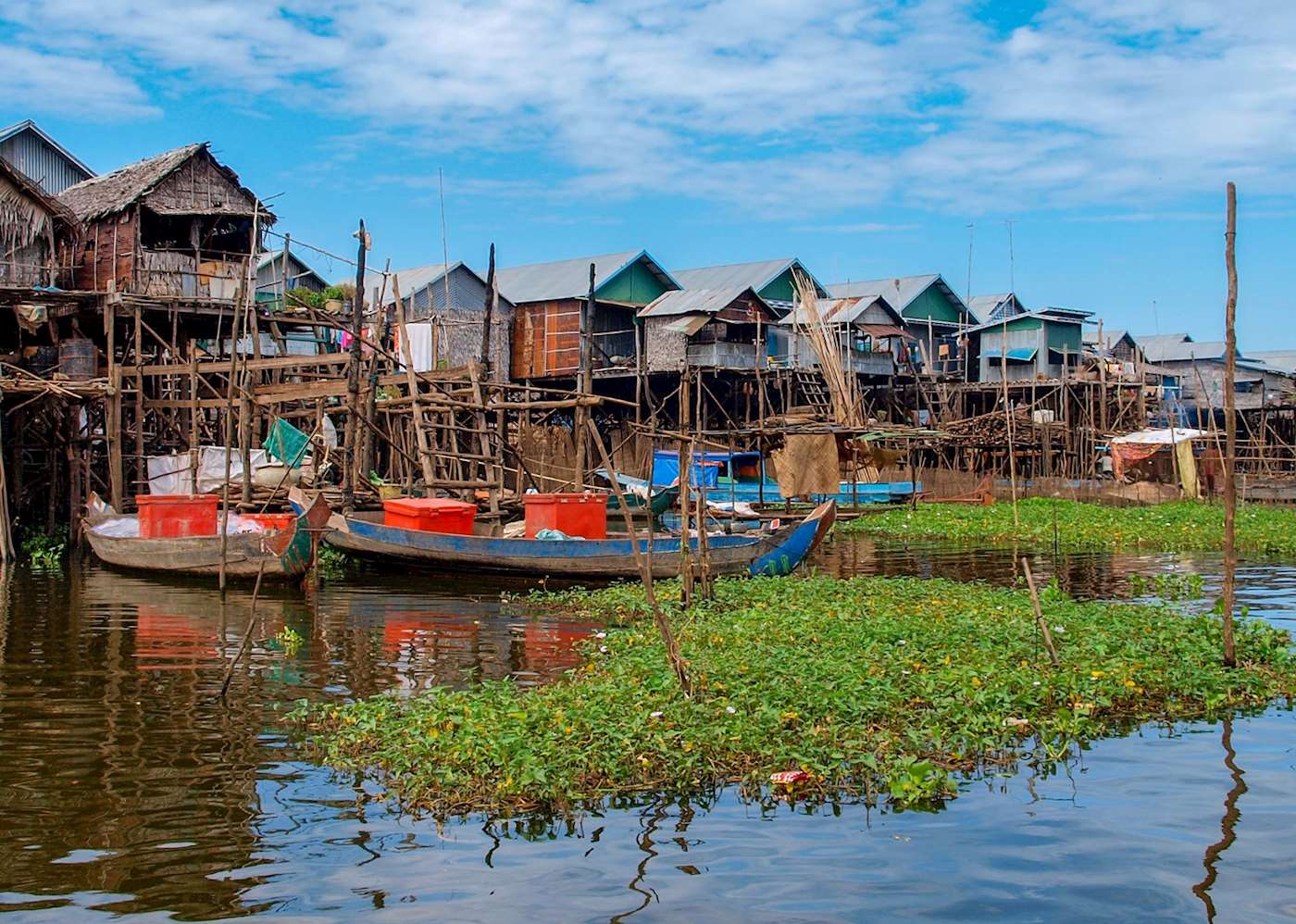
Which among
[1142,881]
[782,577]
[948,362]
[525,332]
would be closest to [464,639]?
[782,577]

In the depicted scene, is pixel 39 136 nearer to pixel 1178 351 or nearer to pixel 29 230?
pixel 29 230

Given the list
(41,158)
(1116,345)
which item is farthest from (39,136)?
(1116,345)

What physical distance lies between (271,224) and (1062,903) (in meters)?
28.2

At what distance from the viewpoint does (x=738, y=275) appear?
1794 inches

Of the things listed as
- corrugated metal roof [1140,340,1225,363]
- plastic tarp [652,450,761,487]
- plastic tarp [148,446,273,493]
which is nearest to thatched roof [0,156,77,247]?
plastic tarp [148,446,273,493]

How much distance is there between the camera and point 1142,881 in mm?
6539

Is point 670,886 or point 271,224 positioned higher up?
point 271,224

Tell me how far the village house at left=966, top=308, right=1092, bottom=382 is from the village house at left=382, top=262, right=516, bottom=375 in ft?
59.3

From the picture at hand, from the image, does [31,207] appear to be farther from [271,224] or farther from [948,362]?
[948,362]

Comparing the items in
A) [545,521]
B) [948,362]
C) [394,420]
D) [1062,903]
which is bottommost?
[1062,903]

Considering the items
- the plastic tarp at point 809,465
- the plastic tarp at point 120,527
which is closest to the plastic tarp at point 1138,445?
the plastic tarp at point 809,465

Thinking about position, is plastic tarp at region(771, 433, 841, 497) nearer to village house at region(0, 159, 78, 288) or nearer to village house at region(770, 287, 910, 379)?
village house at region(770, 287, 910, 379)

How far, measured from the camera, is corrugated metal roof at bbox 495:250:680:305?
4212 cm

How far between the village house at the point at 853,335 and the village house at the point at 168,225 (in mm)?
17783
